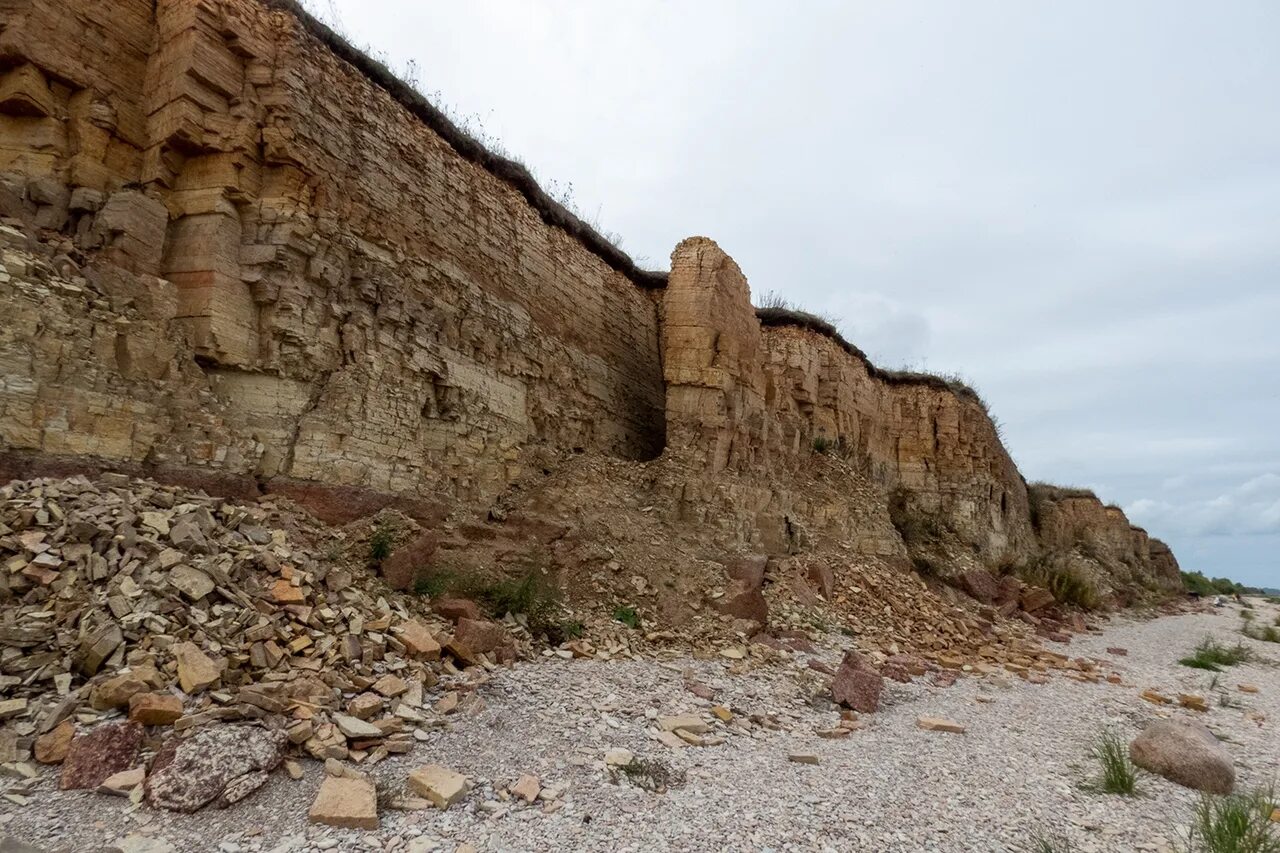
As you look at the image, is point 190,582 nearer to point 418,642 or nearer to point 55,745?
point 55,745

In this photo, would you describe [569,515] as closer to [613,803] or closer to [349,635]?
[349,635]

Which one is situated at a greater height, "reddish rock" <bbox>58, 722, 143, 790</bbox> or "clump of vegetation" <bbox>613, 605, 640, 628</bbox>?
"clump of vegetation" <bbox>613, 605, 640, 628</bbox>

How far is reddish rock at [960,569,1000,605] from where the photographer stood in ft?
52.9

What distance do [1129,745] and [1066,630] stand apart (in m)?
11.2

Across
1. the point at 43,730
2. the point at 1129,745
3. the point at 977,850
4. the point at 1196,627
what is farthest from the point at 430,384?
the point at 1196,627

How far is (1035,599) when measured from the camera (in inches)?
658

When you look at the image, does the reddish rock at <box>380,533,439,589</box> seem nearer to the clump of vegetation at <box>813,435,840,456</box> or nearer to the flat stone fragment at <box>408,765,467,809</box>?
the flat stone fragment at <box>408,765,467,809</box>

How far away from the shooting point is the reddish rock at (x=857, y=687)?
7.12 m

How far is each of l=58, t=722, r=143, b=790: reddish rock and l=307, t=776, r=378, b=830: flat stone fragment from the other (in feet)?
3.52

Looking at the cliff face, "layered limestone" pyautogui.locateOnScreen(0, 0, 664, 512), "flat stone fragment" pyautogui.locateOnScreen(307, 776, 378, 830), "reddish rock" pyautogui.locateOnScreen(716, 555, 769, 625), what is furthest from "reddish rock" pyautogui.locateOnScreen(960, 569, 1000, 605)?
"flat stone fragment" pyautogui.locateOnScreen(307, 776, 378, 830)

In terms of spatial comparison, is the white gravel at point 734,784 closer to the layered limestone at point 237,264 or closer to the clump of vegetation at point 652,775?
the clump of vegetation at point 652,775

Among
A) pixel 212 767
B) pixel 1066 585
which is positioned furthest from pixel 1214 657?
pixel 212 767

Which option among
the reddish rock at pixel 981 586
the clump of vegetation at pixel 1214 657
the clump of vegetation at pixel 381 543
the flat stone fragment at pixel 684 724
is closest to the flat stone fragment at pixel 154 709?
the clump of vegetation at pixel 381 543

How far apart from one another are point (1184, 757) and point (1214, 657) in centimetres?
949
